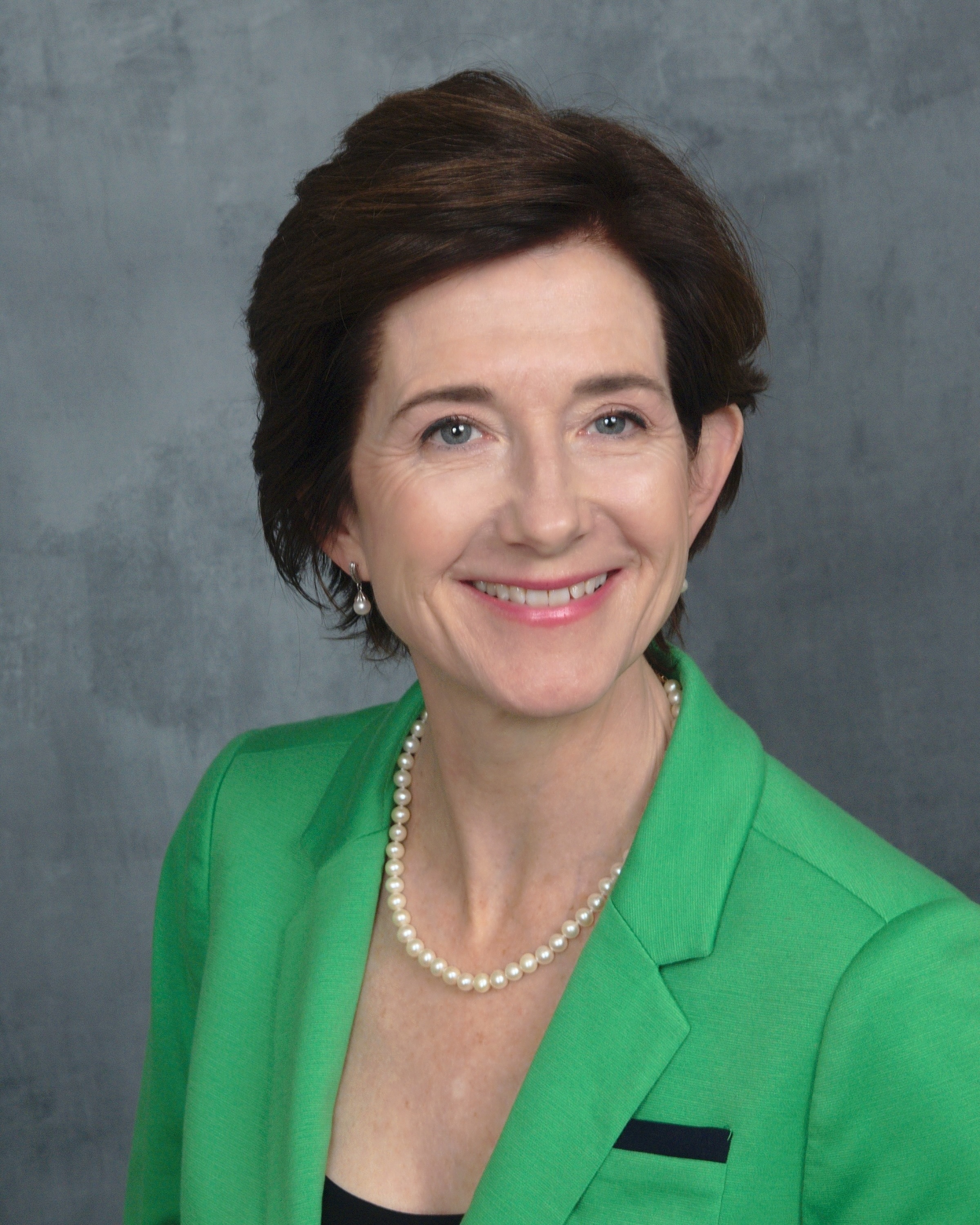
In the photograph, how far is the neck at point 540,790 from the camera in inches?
78.2

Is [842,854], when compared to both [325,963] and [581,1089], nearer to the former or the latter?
[581,1089]

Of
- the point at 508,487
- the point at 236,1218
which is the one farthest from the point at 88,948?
the point at 508,487

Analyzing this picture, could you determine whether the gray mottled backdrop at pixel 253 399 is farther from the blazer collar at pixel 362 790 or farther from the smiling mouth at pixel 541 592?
the smiling mouth at pixel 541 592

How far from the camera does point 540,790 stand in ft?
6.61

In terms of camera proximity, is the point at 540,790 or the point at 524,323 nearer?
the point at 524,323

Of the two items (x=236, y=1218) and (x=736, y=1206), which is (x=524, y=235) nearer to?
(x=736, y=1206)

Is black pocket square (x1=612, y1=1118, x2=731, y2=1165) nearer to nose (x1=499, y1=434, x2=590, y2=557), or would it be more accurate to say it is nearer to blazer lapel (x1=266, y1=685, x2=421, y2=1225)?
blazer lapel (x1=266, y1=685, x2=421, y2=1225)

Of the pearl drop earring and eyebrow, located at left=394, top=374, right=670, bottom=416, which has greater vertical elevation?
eyebrow, located at left=394, top=374, right=670, bottom=416

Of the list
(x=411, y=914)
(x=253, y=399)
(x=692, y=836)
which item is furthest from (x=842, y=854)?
(x=253, y=399)

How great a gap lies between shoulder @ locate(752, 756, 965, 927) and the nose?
0.40 meters

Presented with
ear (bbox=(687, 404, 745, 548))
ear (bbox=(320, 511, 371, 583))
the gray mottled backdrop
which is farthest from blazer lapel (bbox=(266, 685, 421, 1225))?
the gray mottled backdrop

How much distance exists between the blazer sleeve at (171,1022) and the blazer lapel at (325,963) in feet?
0.63

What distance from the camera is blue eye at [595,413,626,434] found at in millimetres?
1831

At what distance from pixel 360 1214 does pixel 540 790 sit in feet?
1.80
